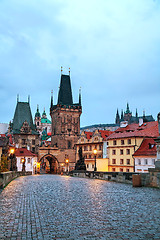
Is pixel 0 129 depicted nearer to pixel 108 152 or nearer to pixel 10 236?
pixel 108 152

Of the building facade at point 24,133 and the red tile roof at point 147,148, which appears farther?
the building facade at point 24,133

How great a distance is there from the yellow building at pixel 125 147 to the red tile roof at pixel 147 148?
1973mm

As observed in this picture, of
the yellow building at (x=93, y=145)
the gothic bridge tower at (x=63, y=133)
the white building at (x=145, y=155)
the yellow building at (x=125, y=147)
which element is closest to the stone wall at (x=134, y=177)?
the white building at (x=145, y=155)

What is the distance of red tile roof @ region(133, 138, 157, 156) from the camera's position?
1821 inches

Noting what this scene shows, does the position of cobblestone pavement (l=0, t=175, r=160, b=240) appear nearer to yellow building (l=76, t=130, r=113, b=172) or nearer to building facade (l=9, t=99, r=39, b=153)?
yellow building (l=76, t=130, r=113, b=172)

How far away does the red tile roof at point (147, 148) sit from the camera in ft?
152

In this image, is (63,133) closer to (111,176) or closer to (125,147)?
(125,147)

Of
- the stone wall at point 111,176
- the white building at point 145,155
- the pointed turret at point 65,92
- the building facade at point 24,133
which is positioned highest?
the pointed turret at point 65,92

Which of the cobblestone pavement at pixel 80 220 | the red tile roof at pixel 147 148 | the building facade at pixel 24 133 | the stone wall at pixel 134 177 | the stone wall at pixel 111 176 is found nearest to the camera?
the cobblestone pavement at pixel 80 220

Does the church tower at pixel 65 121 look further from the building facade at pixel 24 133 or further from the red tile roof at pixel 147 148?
the red tile roof at pixel 147 148

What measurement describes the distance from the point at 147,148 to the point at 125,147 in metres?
6.68

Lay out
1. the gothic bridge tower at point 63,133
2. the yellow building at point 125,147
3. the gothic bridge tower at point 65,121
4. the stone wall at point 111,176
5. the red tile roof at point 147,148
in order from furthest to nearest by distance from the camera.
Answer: the gothic bridge tower at point 65,121 < the gothic bridge tower at point 63,133 < the yellow building at point 125,147 < the red tile roof at point 147,148 < the stone wall at point 111,176

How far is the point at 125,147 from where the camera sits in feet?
176

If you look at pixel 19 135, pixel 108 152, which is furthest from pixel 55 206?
pixel 19 135
